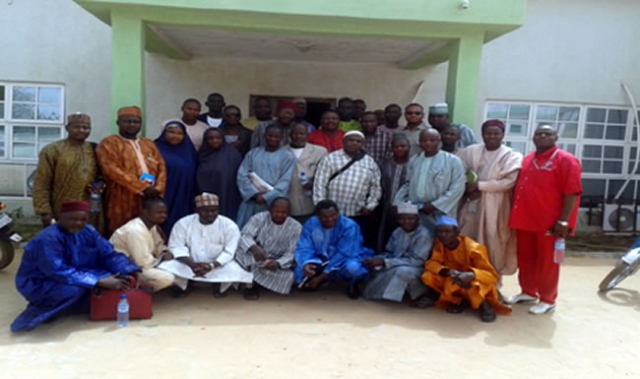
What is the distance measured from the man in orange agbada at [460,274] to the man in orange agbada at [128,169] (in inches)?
103

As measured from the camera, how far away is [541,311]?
4.39m

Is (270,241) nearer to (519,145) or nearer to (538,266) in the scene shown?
(538,266)

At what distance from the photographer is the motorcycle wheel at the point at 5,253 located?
505 centimetres

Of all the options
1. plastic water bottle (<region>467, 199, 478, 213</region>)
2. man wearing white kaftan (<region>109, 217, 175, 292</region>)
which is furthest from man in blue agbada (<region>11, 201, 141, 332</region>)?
plastic water bottle (<region>467, 199, 478, 213</region>)

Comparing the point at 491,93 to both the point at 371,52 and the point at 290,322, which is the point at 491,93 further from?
the point at 290,322

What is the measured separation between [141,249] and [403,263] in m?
2.30

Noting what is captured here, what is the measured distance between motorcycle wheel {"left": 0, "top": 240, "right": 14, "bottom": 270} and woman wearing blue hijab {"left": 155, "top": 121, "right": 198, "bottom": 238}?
1652 millimetres

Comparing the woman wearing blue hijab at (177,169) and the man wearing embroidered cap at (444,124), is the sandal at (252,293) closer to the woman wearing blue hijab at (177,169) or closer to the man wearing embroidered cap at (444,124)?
the woman wearing blue hijab at (177,169)

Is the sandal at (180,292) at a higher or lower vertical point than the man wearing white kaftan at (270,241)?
lower

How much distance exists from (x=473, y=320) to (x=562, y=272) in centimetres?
229

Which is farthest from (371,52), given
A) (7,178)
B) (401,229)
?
(7,178)

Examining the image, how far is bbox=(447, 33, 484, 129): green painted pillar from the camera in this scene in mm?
5340

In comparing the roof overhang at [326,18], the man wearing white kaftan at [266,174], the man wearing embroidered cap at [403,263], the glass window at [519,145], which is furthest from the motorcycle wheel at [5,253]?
the glass window at [519,145]

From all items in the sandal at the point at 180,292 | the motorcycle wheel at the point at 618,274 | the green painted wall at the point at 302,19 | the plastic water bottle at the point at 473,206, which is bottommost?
the sandal at the point at 180,292
